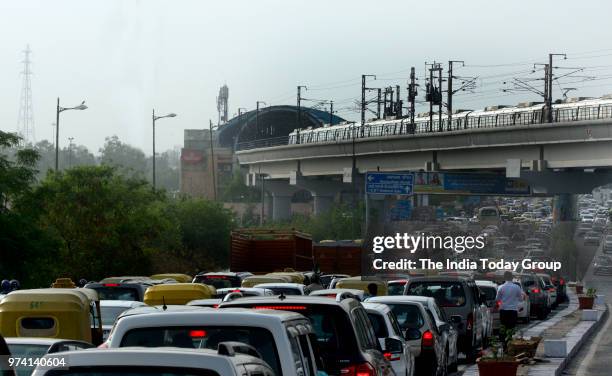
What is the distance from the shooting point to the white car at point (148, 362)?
663 centimetres

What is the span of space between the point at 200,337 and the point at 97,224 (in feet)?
137

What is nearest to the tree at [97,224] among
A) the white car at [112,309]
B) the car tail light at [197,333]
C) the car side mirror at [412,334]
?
the white car at [112,309]

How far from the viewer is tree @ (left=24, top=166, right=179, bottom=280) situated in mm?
49094

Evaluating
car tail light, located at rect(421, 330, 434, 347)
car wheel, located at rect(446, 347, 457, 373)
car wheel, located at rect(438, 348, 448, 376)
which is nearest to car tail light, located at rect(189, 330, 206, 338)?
car tail light, located at rect(421, 330, 434, 347)

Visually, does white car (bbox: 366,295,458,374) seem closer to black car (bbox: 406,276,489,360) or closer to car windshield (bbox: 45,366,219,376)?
black car (bbox: 406,276,489,360)

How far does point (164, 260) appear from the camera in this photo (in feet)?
204

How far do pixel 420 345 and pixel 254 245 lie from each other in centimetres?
3112

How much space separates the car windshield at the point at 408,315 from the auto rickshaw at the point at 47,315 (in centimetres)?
602

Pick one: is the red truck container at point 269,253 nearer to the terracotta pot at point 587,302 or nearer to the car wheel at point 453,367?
the terracotta pot at point 587,302

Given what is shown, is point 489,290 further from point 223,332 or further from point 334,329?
point 223,332

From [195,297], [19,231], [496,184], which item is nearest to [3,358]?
[195,297]

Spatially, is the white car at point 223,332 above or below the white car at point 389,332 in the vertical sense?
above

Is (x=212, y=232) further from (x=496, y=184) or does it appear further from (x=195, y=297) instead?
(x=195, y=297)

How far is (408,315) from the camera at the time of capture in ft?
68.1
